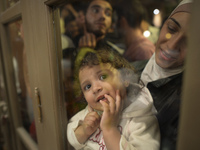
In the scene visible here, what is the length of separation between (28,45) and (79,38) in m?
0.26

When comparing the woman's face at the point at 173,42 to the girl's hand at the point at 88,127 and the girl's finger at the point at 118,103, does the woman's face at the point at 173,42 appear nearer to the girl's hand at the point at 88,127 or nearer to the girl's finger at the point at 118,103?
the girl's finger at the point at 118,103

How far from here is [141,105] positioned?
0.42 metres

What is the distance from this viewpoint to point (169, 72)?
365 mm

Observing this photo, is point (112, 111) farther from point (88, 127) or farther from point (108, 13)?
point (108, 13)

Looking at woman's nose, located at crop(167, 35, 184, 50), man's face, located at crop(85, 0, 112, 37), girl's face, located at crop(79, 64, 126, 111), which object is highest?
man's face, located at crop(85, 0, 112, 37)

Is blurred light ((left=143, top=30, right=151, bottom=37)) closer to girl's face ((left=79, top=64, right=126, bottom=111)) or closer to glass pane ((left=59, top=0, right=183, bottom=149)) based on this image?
glass pane ((left=59, top=0, right=183, bottom=149))

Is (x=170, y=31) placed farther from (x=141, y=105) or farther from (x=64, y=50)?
(x=64, y=50)

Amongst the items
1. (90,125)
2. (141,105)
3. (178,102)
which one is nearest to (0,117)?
(90,125)

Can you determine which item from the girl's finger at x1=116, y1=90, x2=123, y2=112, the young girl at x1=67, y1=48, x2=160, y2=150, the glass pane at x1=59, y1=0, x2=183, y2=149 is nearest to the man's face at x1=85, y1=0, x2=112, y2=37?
the glass pane at x1=59, y1=0, x2=183, y2=149

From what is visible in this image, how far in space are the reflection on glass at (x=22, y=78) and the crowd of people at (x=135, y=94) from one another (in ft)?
1.87

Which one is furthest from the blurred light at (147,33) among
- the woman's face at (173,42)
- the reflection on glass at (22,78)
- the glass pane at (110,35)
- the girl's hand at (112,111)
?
the reflection on glass at (22,78)

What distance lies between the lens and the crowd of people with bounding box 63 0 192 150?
346 mm

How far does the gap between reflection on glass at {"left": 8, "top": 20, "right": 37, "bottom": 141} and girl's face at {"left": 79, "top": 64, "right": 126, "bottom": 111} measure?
0.66 meters

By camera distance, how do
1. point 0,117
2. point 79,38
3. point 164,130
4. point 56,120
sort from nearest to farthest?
point 164,130
point 56,120
point 79,38
point 0,117
